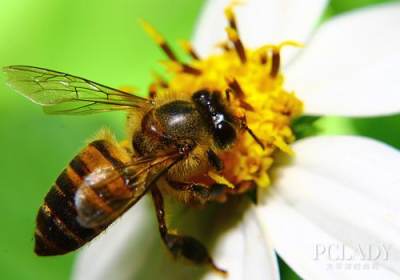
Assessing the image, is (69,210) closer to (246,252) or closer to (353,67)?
(246,252)

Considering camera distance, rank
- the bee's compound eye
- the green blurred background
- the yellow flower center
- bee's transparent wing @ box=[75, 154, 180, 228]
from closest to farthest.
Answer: bee's transparent wing @ box=[75, 154, 180, 228] → the bee's compound eye → the yellow flower center → the green blurred background

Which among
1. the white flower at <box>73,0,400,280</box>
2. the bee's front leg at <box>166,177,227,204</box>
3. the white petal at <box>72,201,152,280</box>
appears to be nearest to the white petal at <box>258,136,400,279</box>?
the white flower at <box>73,0,400,280</box>

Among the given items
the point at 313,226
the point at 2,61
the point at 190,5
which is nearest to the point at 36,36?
the point at 2,61

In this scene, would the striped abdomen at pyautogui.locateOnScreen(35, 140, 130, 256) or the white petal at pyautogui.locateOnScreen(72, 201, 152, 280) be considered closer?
the striped abdomen at pyautogui.locateOnScreen(35, 140, 130, 256)

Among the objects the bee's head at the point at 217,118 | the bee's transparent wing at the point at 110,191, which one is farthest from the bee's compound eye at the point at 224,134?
the bee's transparent wing at the point at 110,191

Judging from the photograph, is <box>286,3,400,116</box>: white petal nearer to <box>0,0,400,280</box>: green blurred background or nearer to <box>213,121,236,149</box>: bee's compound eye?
<box>0,0,400,280</box>: green blurred background

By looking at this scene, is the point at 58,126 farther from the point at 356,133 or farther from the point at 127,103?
the point at 356,133

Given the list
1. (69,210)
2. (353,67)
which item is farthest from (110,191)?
(353,67)
